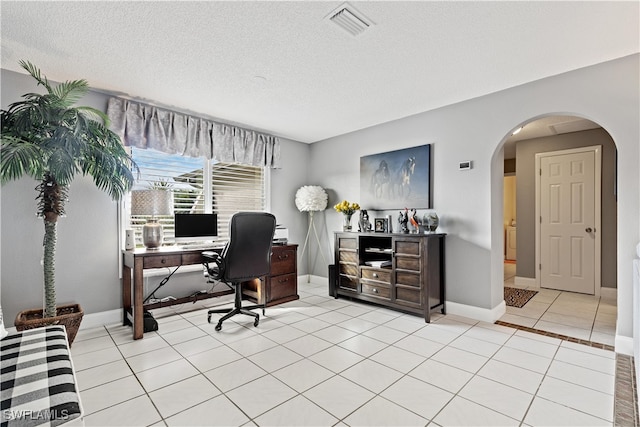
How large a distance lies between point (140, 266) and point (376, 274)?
8.11ft

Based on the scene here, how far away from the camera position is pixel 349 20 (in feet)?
6.64

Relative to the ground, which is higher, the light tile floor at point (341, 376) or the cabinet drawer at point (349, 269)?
the cabinet drawer at point (349, 269)

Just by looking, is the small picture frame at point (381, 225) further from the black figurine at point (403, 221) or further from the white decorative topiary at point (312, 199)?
the white decorative topiary at point (312, 199)

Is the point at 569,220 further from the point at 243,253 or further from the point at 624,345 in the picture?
the point at 243,253

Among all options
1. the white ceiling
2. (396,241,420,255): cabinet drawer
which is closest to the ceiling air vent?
the white ceiling

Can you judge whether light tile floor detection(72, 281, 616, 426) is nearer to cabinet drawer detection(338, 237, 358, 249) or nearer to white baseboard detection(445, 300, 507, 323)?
white baseboard detection(445, 300, 507, 323)

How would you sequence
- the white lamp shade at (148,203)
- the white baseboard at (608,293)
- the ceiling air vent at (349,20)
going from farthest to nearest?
the white baseboard at (608,293) → the white lamp shade at (148,203) → the ceiling air vent at (349,20)

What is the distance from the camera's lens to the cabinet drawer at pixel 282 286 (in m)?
3.84

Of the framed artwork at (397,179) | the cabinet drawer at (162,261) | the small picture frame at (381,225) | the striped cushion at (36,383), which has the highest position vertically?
the framed artwork at (397,179)

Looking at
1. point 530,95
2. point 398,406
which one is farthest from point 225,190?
point 530,95

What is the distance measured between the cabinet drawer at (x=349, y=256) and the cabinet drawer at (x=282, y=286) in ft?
2.23

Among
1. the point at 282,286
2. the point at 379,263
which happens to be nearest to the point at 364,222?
the point at 379,263

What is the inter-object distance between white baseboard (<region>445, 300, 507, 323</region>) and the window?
2829 millimetres

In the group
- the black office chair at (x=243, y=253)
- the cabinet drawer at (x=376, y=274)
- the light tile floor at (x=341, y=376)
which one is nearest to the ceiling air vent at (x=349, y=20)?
the black office chair at (x=243, y=253)
